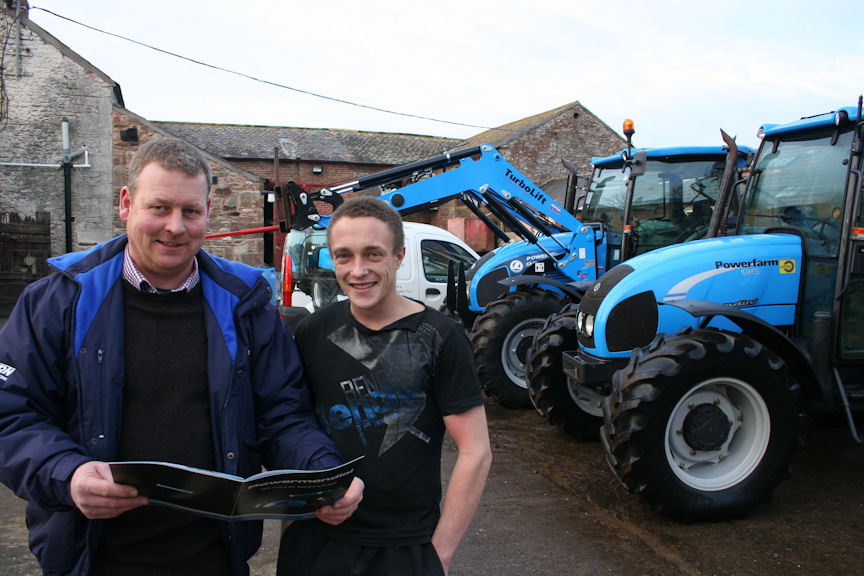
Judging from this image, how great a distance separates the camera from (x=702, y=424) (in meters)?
3.94

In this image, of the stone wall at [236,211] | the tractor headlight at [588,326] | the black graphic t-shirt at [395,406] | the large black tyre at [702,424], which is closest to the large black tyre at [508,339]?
the tractor headlight at [588,326]

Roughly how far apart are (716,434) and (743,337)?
625 millimetres

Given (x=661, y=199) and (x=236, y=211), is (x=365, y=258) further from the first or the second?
(x=236, y=211)

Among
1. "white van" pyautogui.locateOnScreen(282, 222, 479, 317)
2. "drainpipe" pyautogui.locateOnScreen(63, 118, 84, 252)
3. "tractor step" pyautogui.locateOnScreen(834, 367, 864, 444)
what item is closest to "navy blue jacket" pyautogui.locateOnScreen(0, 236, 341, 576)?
"tractor step" pyautogui.locateOnScreen(834, 367, 864, 444)

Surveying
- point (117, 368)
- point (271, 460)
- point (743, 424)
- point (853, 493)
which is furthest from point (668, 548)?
point (117, 368)

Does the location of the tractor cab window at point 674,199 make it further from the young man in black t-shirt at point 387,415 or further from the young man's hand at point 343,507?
the young man's hand at point 343,507

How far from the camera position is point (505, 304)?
651 cm

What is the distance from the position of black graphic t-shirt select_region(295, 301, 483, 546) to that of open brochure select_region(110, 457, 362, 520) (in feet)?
0.66

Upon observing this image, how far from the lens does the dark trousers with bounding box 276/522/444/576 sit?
1.79 meters

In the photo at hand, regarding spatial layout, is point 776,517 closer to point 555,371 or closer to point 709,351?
point 709,351

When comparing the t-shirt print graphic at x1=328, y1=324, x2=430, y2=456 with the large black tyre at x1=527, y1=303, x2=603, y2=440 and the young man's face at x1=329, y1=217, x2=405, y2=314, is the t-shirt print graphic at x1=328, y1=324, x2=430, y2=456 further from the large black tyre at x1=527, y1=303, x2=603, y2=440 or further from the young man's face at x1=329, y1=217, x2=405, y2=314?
the large black tyre at x1=527, y1=303, x2=603, y2=440

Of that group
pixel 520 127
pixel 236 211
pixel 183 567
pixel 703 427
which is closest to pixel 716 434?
pixel 703 427

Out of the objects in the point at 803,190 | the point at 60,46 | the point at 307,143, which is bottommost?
the point at 803,190

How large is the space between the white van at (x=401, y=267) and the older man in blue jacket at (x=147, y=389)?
19.6 ft
